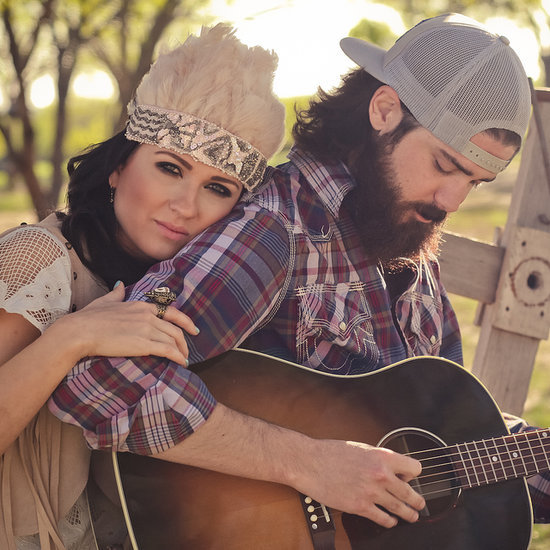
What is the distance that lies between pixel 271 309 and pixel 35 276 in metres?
0.74

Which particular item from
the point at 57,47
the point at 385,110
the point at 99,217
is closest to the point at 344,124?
the point at 385,110

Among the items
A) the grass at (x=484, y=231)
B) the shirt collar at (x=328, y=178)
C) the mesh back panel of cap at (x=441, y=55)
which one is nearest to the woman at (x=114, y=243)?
the shirt collar at (x=328, y=178)

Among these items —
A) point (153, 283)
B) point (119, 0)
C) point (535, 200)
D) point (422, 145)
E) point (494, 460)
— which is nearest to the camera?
point (153, 283)

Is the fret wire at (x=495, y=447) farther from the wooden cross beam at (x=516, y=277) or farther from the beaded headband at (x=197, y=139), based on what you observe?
the beaded headband at (x=197, y=139)

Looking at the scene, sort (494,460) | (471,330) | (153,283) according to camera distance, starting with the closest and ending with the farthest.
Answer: (153,283) → (494,460) → (471,330)

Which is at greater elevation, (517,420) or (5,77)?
(517,420)

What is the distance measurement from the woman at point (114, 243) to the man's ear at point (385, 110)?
1.40 feet

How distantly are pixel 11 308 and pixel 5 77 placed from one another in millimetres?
5781

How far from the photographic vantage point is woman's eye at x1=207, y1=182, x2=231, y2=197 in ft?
→ 8.03

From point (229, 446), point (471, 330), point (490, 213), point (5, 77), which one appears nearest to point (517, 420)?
point (229, 446)

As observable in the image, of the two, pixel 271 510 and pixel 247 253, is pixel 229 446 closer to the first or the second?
pixel 271 510

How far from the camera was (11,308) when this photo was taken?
200 cm

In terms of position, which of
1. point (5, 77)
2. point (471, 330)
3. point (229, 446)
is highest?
point (229, 446)

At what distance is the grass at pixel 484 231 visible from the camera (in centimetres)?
639
